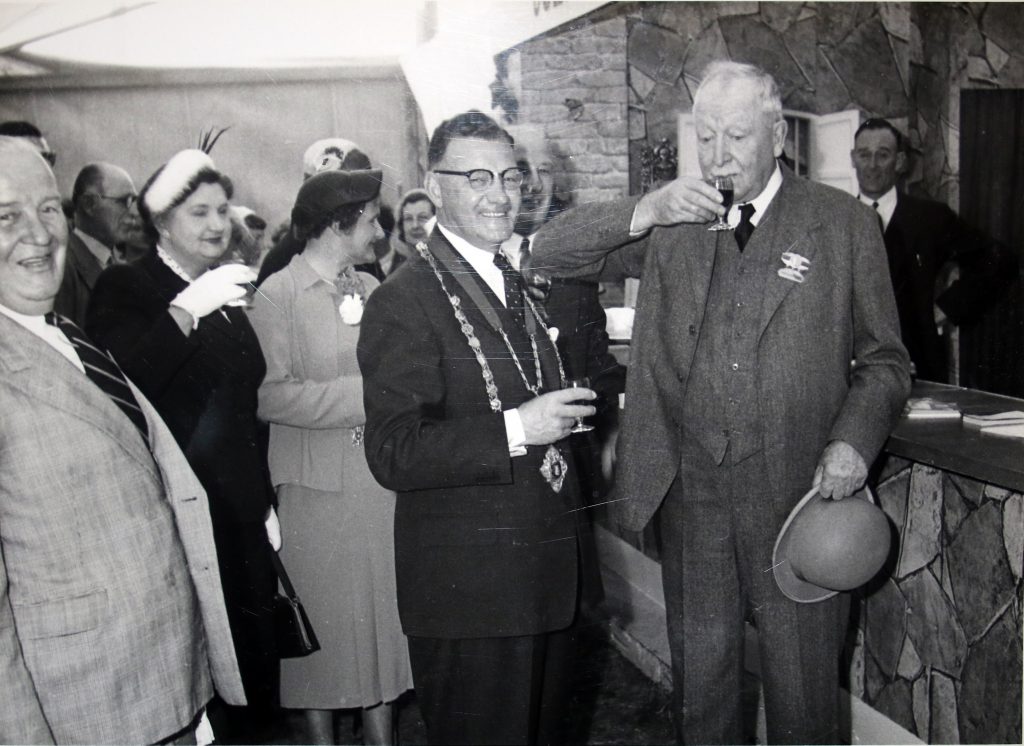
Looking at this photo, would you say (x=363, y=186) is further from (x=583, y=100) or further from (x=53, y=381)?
(x=583, y=100)

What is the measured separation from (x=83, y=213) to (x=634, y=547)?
241 centimetres

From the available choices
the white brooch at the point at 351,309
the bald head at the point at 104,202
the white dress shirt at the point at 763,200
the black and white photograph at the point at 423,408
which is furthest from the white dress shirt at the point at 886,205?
the bald head at the point at 104,202

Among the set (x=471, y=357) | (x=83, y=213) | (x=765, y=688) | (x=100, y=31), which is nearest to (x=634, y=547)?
(x=765, y=688)

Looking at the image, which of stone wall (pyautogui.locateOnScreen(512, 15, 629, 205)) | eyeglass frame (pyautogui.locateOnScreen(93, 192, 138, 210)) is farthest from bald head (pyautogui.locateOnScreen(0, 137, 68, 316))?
stone wall (pyautogui.locateOnScreen(512, 15, 629, 205))

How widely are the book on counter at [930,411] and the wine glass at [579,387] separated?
3.49 feet

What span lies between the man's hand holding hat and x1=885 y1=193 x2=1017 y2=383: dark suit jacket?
1686 mm

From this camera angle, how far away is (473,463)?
1.88 meters

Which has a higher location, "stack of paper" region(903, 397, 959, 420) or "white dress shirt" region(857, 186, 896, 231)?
"white dress shirt" region(857, 186, 896, 231)

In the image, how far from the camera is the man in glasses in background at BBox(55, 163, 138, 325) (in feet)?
6.66

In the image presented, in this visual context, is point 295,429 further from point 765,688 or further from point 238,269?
point 765,688

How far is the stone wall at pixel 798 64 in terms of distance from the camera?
3035 millimetres

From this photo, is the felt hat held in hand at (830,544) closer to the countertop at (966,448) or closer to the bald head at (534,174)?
the countertop at (966,448)

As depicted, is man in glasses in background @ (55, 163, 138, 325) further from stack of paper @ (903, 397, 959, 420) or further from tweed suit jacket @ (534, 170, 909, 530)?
stack of paper @ (903, 397, 959, 420)

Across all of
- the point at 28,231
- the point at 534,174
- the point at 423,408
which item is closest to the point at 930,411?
the point at 534,174
